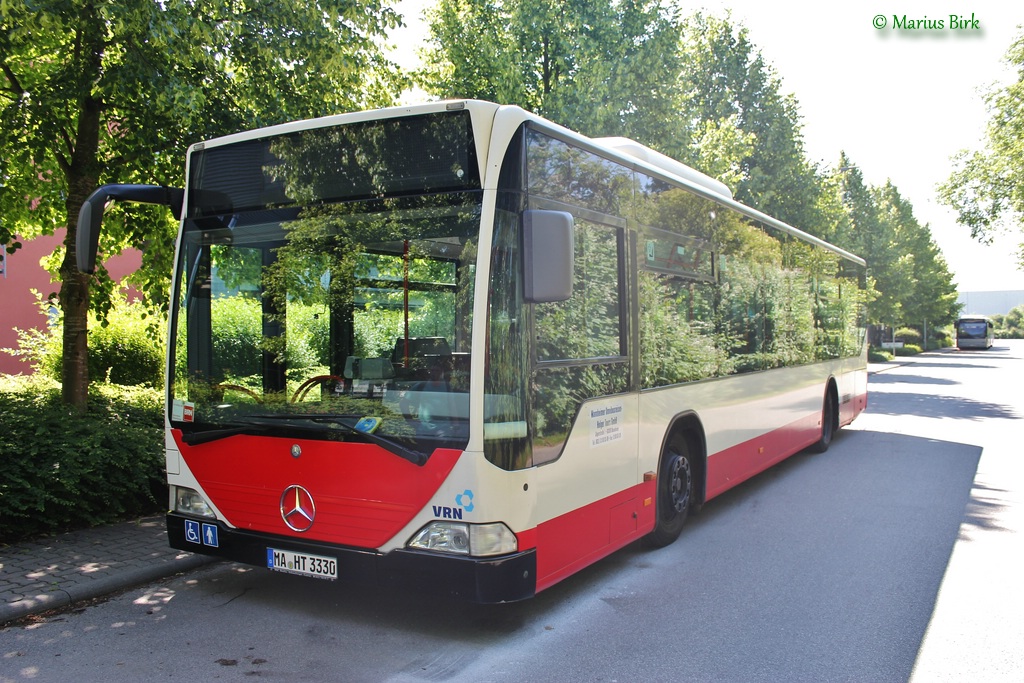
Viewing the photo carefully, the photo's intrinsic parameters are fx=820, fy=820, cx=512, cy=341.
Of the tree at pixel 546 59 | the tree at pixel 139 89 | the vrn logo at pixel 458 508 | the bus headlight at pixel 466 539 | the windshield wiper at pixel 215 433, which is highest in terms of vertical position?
the tree at pixel 546 59

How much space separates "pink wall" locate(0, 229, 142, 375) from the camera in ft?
67.6

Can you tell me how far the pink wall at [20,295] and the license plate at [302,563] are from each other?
17.9 m

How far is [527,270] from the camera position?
13.8 ft

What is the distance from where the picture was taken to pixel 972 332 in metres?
66.9

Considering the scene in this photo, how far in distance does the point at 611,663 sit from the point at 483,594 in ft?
2.50

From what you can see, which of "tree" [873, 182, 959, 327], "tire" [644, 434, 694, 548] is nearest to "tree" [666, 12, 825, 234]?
"tire" [644, 434, 694, 548]

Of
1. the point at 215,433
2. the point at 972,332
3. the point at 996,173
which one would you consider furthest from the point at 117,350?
the point at 972,332

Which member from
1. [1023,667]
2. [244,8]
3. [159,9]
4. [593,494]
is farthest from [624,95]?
Result: [1023,667]

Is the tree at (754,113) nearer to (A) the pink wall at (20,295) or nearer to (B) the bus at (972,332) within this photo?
(A) the pink wall at (20,295)

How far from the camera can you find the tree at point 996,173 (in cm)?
2516

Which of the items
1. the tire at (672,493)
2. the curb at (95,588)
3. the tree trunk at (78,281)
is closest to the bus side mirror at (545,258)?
the tire at (672,493)

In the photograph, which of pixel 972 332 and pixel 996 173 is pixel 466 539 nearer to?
pixel 996 173

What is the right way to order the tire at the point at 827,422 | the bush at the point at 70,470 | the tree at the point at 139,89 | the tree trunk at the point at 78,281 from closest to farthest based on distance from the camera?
the bush at the point at 70,470, the tree at the point at 139,89, the tree trunk at the point at 78,281, the tire at the point at 827,422

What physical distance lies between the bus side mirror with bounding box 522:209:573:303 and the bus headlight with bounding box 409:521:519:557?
119 cm
